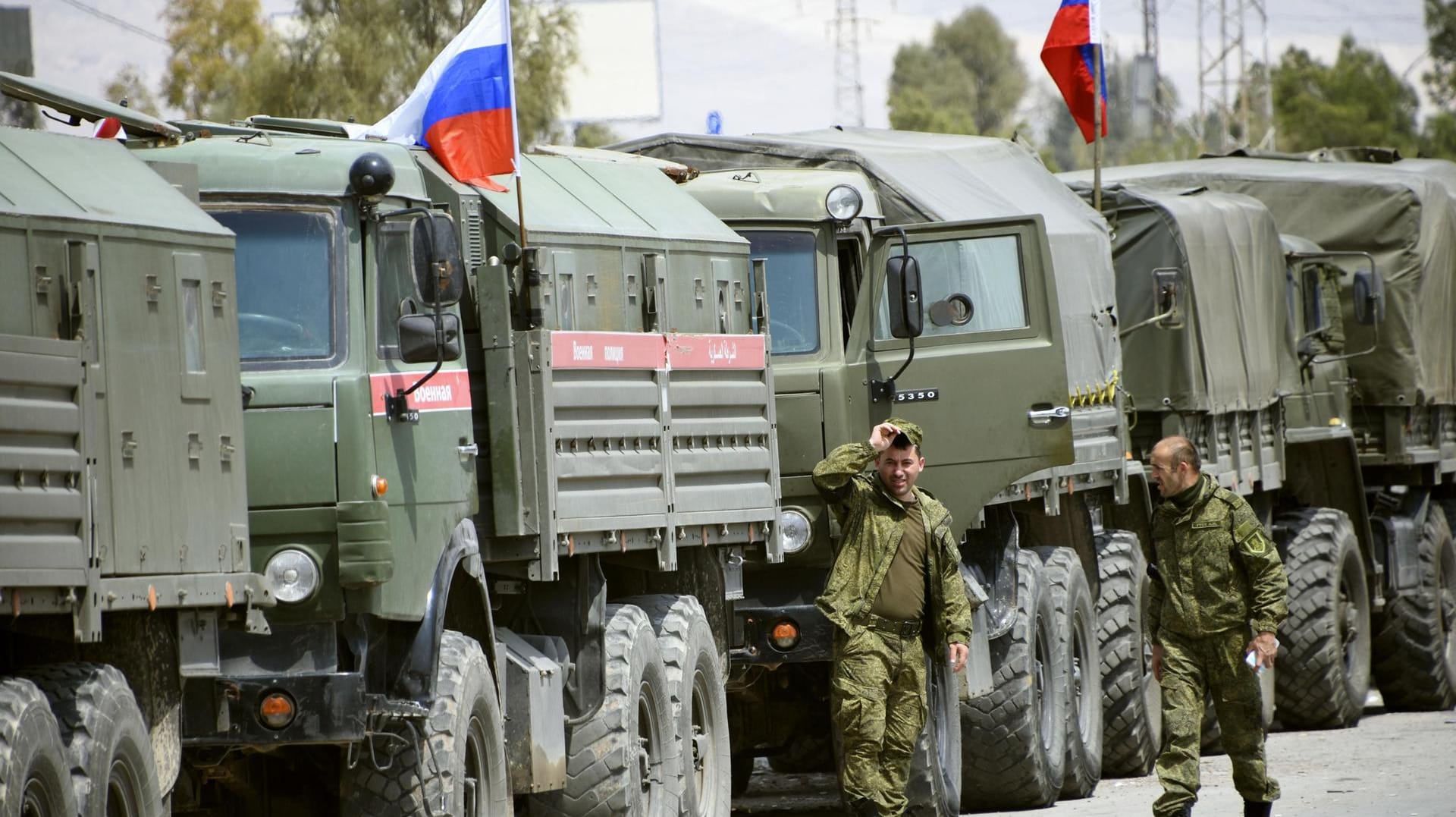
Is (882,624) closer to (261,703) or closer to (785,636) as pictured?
(785,636)

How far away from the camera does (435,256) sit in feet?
27.0

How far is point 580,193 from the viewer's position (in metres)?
10.6

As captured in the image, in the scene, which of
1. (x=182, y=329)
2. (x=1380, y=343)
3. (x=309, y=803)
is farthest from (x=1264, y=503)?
(x=182, y=329)

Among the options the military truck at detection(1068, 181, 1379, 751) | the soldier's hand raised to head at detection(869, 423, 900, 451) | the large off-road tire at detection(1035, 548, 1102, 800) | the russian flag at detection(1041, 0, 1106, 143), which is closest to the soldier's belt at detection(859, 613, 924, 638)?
the soldier's hand raised to head at detection(869, 423, 900, 451)

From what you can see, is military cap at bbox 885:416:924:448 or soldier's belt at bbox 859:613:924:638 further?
soldier's belt at bbox 859:613:924:638

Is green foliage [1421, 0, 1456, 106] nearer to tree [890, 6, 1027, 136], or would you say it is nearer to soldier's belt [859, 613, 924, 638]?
tree [890, 6, 1027, 136]

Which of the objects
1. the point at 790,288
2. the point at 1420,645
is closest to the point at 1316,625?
the point at 1420,645

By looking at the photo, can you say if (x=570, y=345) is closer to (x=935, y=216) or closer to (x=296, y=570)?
(x=296, y=570)

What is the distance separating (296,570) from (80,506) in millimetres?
1638

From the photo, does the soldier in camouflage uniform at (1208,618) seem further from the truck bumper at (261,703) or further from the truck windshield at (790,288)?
the truck bumper at (261,703)

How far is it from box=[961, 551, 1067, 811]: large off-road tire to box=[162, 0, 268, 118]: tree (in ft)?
86.1

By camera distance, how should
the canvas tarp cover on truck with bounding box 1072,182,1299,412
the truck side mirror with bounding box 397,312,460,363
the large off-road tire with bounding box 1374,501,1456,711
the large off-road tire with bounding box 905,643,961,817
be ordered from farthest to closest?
the large off-road tire with bounding box 1374,501,1456,711 → the canvas tarp cover on truck with bounding box 1072,182,1299,412 → the large off-road tire with bounding box 905,643,961,817 → the truck side mirror with bounding box 397,312,460,363

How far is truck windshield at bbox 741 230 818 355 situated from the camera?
→ 11930mm

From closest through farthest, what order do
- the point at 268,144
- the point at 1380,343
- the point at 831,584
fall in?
the point at 268,144
the point at 831,584
the point at 1380,343
